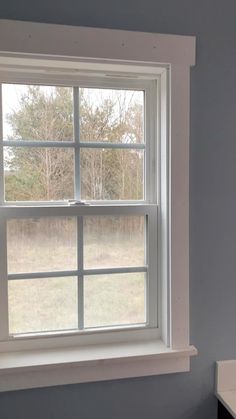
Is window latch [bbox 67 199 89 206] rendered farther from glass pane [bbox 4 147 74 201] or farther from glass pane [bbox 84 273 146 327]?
glass pane [bbox 84 273 146 327]

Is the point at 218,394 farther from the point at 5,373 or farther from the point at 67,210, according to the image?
the point at 67,210

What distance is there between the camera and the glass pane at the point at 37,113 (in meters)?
1.36

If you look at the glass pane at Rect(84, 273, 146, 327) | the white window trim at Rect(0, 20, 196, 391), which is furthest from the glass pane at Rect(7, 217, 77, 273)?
the white window trim at Rect(0, 20, 196, 391)

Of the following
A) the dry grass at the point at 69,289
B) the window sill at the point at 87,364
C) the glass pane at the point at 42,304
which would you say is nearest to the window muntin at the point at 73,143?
the dry grass at the point at 69,289

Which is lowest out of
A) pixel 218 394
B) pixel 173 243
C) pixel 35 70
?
pixel 218 394

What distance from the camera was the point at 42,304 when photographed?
1.41 metres

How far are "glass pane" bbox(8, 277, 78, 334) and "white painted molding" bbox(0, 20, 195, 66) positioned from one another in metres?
0.86

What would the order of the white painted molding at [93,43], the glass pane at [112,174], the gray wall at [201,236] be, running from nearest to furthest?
the white painted molding at [93,43] → the gray wall at [201,236] → the glass pane at [112,174]

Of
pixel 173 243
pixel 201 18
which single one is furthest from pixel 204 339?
pixel 201 18

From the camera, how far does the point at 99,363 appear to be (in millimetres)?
1313

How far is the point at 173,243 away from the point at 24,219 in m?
0.59

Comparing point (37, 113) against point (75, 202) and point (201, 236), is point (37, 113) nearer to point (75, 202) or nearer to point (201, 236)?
point (75, 202)

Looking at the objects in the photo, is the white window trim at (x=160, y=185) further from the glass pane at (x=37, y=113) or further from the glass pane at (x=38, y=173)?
the glass pane at (x=38, y=173)

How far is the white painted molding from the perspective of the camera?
1.22m
